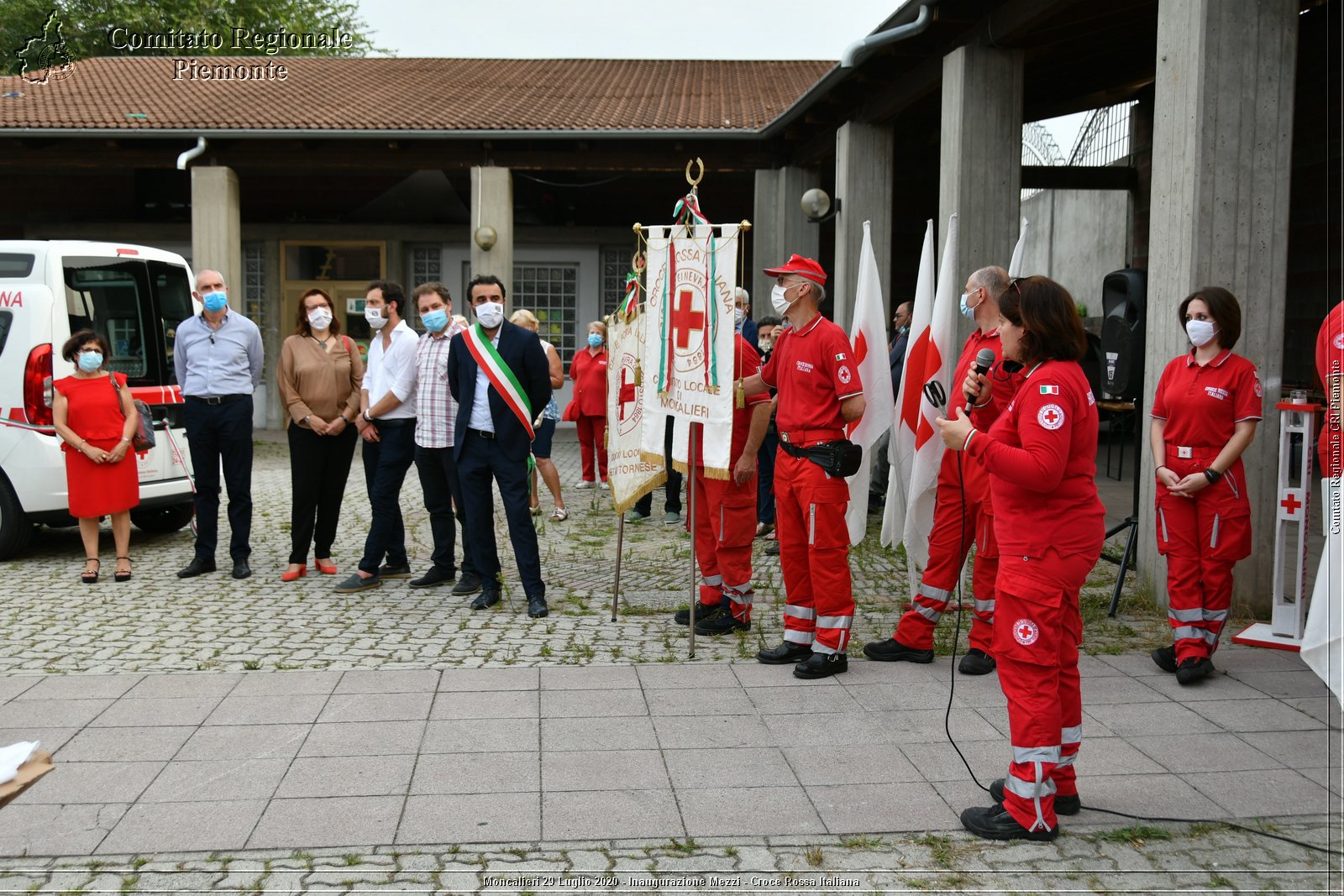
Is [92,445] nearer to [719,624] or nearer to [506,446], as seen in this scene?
[506,446]

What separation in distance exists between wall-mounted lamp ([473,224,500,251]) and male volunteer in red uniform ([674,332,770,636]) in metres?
11.3

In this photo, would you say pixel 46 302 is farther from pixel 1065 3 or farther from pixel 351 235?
pixel 351 235

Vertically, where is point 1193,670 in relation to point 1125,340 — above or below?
below

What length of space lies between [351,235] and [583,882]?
1958 centimetres

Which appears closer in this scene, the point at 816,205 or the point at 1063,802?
the point at 1063,802

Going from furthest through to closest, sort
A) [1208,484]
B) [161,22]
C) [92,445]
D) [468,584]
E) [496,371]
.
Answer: [161,22], [92,445], [468,584], [496,371], [1208,484]

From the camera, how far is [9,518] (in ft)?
28.5

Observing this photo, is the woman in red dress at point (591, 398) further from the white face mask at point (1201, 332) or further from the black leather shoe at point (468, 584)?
the white face mask at point (1201, 332)

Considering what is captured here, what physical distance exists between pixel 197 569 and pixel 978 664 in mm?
5582

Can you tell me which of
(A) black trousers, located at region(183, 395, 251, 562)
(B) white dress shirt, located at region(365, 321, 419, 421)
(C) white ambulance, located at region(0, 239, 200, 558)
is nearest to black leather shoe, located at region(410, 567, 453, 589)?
(B) white dress shirt, located at region(365, 321, 419, 421)

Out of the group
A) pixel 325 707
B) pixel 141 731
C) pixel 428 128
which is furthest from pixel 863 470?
pixel 428 128

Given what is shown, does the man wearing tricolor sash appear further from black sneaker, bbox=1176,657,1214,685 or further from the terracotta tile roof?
the terracotta tile roof

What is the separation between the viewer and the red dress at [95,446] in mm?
8133

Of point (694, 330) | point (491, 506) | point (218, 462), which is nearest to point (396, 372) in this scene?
point (491, 506)
